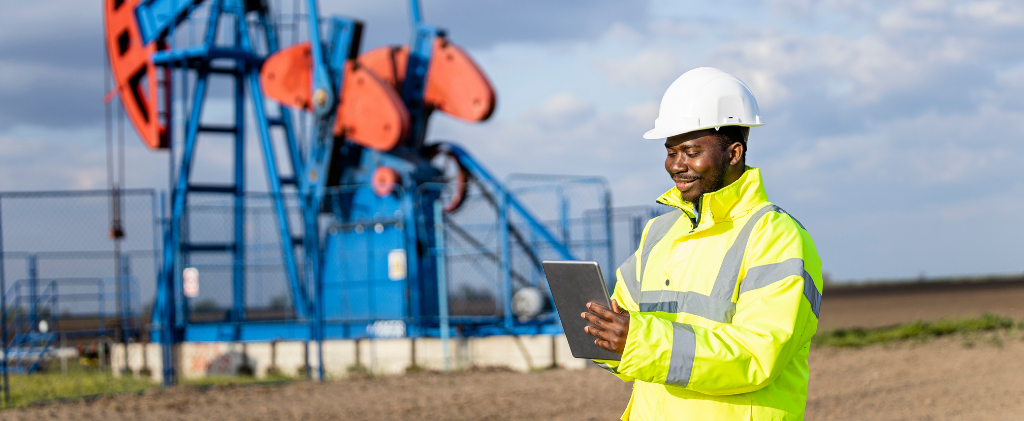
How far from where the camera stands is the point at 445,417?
8664mm

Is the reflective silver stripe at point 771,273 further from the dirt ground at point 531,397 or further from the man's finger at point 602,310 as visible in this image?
the dirt ground at point 531,397

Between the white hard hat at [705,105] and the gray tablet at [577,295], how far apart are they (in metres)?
0.47

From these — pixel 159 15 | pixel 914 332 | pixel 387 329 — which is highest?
pixel 159 15

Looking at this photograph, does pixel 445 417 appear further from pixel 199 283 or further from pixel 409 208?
pixel 199 283

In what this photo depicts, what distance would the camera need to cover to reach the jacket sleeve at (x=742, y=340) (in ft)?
7.18

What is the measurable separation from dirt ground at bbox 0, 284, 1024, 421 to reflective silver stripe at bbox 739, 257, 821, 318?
20.7 feet

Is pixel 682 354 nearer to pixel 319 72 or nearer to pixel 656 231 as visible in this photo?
pixel 656 231

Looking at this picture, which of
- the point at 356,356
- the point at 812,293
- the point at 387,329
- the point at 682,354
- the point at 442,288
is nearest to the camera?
the point at 682,354

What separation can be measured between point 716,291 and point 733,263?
3.3 inches

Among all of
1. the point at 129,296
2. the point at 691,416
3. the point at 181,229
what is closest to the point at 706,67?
the point at 691,416

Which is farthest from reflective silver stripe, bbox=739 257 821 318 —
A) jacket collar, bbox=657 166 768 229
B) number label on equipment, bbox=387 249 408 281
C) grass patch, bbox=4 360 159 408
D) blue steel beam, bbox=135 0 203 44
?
blue steel beam, bbox=135 0 203 44


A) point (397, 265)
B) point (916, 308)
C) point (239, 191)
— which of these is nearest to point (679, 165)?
point (397, 265)

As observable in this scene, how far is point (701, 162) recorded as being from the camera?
2469 mm

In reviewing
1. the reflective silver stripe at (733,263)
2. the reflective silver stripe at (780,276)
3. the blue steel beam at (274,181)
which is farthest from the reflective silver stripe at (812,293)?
the blue steel beam at (274,181)
